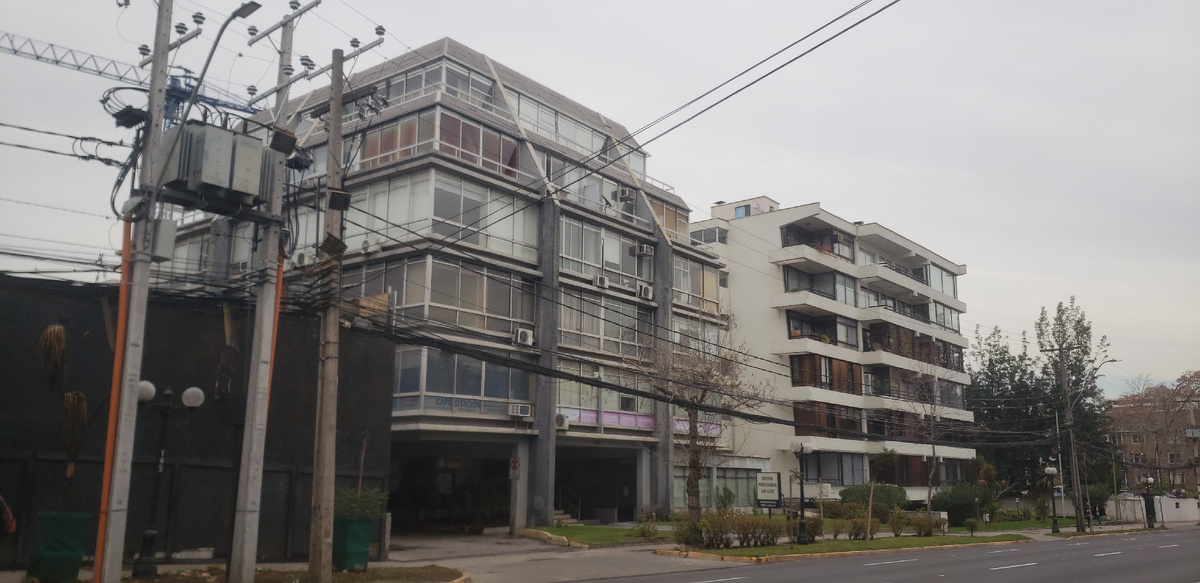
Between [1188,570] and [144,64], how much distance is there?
24655mm

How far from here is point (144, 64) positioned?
55.7 feet

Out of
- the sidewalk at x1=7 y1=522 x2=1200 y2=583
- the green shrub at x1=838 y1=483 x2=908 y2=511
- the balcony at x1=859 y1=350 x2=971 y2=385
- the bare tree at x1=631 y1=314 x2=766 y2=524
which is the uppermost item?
the balcony at x1=859 y1=350 x2=971 y2=385

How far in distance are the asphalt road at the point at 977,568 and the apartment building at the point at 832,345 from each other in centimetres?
2008

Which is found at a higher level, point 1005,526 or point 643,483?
point 643,483

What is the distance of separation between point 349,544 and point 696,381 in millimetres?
15267

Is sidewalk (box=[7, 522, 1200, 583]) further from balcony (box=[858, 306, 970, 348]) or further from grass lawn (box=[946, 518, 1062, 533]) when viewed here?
balcony (box=[858, 306, 970, 348])

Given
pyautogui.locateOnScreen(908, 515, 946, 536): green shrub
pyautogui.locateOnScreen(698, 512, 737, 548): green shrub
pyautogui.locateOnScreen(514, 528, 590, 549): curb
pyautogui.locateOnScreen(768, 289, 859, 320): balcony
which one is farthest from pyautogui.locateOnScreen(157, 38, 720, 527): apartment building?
pyautogui.locateOnScreen(908, 515, 946, 536): green shrub

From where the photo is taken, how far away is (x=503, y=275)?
33750mm

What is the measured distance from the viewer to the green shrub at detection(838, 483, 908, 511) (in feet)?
150

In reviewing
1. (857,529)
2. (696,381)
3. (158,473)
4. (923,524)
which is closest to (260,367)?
(158,473)

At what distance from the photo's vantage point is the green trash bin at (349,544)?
63.1 ft

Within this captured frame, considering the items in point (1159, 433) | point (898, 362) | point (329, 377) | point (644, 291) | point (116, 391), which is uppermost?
point (644, 291)

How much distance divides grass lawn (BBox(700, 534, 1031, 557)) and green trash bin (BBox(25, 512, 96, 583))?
16098mm

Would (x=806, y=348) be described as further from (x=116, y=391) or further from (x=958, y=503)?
(x=116, y=391)
